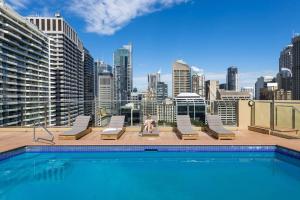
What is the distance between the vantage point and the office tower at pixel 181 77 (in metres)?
103

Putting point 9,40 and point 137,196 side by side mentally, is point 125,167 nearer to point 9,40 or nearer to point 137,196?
point 137,196

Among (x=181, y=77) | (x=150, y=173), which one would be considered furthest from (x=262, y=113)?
(x=181, y=77)

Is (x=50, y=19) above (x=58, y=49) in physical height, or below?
above

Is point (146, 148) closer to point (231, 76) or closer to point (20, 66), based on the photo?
point (20, 66)

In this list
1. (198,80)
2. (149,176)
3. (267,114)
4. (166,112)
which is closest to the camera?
(149,176)

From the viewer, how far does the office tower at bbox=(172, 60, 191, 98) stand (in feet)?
337

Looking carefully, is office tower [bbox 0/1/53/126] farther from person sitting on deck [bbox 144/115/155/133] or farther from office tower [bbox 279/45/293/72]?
person sitting on deck [bbox 144/115/155/133]

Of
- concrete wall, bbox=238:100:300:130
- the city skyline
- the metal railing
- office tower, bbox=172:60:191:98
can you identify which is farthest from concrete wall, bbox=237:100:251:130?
office tower, bbox=172:60:191:98

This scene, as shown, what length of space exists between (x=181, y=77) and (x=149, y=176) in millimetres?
101559

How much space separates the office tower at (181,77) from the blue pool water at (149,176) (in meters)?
91.3

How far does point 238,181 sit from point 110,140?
4.37 metres

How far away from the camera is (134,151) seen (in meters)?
8.61

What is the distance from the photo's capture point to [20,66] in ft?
256

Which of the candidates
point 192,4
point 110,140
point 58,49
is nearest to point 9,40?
point 58,49
